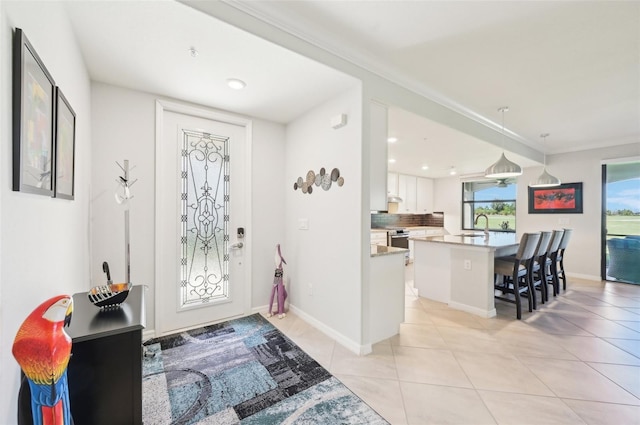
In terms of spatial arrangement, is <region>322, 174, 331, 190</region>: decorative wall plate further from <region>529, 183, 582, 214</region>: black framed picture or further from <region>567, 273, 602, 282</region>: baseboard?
<region>567, 273, 602, 282</region>: baseboard

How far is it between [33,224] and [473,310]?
13.0ft

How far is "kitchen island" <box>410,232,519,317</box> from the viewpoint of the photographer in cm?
314

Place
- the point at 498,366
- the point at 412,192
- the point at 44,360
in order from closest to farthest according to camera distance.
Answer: the point at 44,360, the point at 498,366, the point at 412,192

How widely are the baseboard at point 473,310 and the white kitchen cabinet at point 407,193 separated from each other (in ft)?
11.5

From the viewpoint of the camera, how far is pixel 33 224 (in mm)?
1034

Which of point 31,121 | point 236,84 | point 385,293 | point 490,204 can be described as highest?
point 236,84

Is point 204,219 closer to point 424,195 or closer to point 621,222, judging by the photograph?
point 424,195

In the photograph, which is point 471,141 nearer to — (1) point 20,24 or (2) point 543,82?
(2) point 543,82

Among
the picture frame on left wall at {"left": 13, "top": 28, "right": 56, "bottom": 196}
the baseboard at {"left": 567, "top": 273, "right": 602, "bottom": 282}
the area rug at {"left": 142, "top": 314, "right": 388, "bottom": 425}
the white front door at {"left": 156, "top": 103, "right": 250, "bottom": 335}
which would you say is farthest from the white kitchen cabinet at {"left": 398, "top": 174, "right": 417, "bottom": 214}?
the picture frame on left wall at {"left": 13, "top": 28, "right": 56, "bottom": 196}

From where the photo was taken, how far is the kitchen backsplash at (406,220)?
22.2ft

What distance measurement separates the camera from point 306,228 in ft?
9.68

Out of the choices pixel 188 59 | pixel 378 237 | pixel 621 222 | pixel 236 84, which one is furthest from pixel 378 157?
pixel 621 222

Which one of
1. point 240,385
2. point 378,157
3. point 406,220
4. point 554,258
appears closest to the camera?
point 240,385

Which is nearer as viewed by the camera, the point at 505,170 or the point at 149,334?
the point at 149,334
